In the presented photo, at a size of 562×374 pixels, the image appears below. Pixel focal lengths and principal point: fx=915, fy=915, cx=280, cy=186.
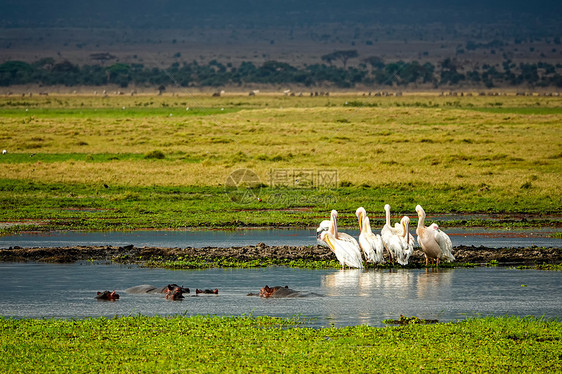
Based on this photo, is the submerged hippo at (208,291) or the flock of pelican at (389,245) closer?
Answer: the submerged hippo at (208,291)

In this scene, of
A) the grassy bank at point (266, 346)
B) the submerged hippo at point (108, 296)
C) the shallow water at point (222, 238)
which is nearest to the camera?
the grassy bank at point (266, 346)

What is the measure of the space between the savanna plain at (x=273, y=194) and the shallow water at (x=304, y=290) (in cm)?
93

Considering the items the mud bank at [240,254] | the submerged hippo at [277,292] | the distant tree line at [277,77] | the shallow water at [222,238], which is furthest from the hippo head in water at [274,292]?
the distant tree line at [277,77]

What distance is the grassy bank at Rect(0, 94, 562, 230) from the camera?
26344 millimetres

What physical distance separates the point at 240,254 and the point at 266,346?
7566 millimetres

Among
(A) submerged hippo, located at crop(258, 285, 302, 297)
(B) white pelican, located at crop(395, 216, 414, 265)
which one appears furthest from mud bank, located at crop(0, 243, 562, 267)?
(A) submerged hippo, located at crop(258, 285, 302, 297)

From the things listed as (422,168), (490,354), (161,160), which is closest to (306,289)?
(490,354)

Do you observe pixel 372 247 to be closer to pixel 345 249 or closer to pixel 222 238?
pixel 345 249

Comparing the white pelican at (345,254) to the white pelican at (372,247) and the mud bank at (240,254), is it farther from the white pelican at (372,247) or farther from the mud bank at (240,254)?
the mud bank at (240,254)

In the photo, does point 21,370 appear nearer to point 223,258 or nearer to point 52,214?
point 223,258

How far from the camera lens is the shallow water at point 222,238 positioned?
20.8 m

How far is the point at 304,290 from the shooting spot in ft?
50.3

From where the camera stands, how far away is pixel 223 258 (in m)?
18.5

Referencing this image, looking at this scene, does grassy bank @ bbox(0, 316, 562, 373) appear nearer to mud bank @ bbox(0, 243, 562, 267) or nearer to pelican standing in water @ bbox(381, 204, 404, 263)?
pelican standing in water @ bbox(381, 204, 404, 263)
